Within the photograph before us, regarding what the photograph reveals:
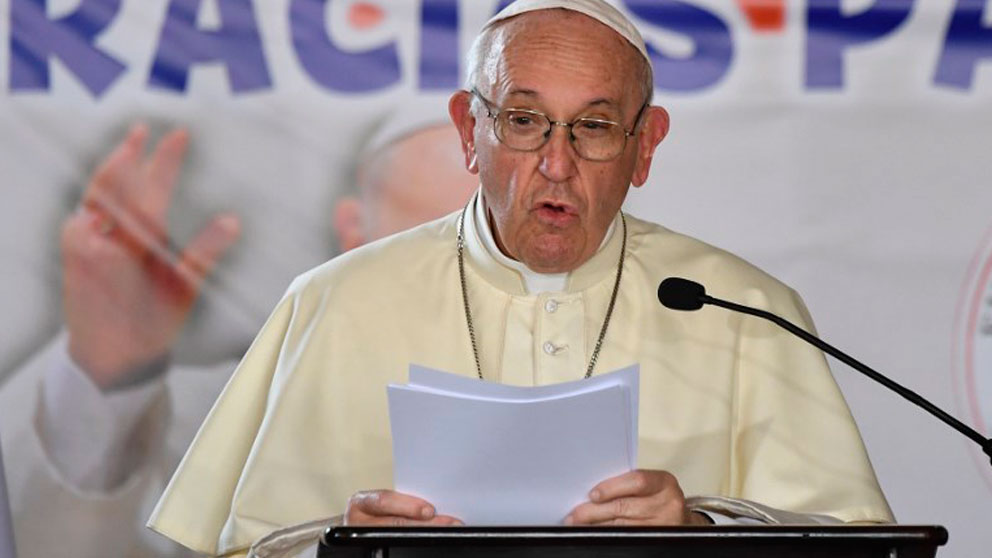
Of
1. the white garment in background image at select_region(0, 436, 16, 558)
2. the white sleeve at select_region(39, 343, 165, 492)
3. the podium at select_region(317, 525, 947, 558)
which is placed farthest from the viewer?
the white sleeve at select_region(39, 343, 165, 492)

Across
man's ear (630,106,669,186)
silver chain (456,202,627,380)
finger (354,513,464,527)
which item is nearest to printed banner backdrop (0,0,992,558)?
silver chain (456,202,627,380)

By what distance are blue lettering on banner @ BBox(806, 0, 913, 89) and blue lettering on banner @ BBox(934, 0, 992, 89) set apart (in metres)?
0.15

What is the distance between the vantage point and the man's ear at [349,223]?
496cm

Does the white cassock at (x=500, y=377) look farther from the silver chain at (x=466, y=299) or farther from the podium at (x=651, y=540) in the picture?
the podium at (x=651, y=540)

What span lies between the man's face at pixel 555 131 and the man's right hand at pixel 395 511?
93cm

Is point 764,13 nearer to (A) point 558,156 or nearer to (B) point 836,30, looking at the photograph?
(B) point 836,30

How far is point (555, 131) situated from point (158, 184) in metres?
1.70

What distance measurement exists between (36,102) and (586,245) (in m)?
1.98

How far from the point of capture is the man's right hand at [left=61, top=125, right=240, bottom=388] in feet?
16.1

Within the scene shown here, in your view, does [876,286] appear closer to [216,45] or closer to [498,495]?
[216,45]

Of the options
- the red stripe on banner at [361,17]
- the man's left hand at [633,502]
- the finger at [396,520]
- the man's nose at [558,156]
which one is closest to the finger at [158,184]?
the red stripe on banner at [361,17]

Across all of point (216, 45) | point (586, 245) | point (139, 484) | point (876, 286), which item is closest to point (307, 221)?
point (216, 45)

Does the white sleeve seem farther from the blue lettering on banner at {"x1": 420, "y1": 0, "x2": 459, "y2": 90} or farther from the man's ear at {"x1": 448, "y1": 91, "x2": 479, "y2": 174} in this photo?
the man's ear at {"x1": 448, "y1": 91, "x2": 479, "y2": 174}

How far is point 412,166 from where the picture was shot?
196 inches
